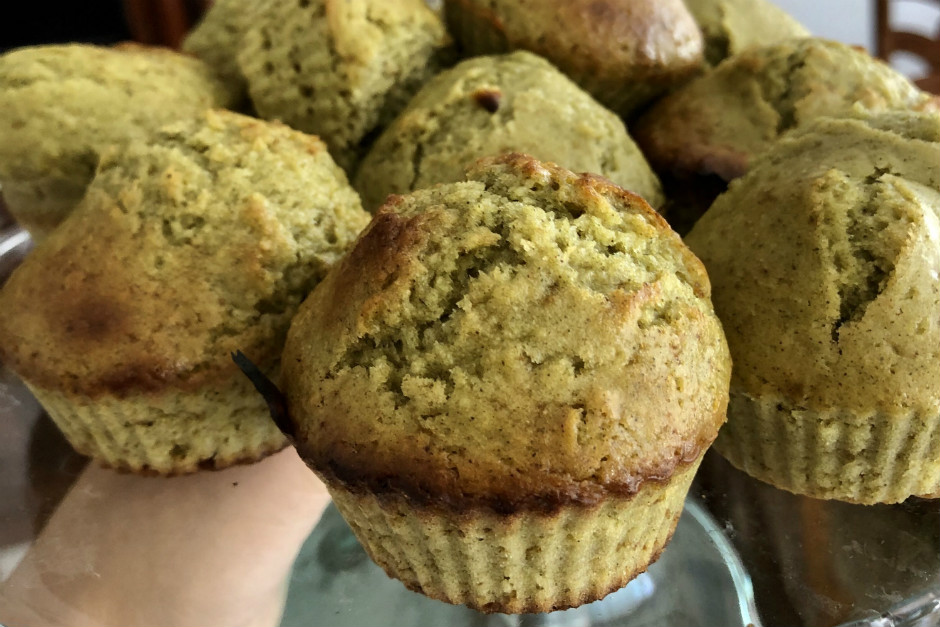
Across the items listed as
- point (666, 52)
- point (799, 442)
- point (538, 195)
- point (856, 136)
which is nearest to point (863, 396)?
point (799, 442)

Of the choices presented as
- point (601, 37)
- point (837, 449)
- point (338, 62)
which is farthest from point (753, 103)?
point (338, 62)

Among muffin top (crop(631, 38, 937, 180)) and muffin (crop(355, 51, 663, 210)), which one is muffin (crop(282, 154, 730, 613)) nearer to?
muffin (crop(355, 51, 663, 210))

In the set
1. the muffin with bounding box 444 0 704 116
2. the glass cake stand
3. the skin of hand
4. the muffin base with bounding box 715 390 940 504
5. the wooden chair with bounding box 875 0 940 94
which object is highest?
the muffin with bounding box 444 0 704 116

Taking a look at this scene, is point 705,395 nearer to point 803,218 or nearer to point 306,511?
point 803,218

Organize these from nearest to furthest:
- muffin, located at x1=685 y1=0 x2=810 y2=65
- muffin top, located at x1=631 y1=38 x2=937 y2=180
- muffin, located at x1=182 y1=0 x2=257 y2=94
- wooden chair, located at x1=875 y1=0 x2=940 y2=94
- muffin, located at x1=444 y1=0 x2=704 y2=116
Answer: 1. muffin top, located at x1=631 y1=38 x2=937 y2=180
2. muffin, located at x1=444 y1=0 x2=704 y2=116
3. muffin, located at x1=182 y1=0 x2=257 y2=94
4. muffin, located at x1=685 y1=0 x2=810 y2=65
5. wooden chair, located at x1=875 y1=0 x2=940 y2=94

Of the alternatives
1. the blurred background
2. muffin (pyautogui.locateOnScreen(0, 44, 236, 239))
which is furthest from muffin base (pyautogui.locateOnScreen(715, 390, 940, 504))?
the blurred background

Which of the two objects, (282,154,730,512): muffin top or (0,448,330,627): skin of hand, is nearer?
(282,154,730,512): muffin top

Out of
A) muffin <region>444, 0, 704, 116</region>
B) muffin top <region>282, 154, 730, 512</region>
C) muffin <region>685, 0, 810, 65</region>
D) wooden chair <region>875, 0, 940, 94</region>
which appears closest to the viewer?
muffin top <region>282, 154, 730, 512</region>

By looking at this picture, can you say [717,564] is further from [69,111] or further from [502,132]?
[69,111]
